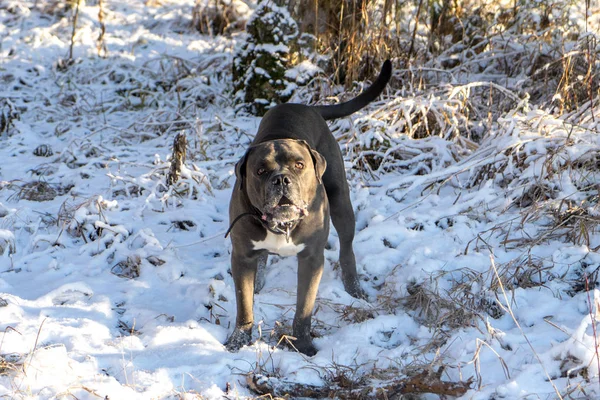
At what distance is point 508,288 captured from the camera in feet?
12.1

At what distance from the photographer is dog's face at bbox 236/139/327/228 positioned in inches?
121

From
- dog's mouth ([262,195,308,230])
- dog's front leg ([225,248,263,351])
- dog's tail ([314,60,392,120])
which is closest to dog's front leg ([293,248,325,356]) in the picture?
dog's front leg ([225,248,263,351])

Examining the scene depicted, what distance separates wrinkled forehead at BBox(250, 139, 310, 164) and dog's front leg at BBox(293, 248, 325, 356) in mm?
525

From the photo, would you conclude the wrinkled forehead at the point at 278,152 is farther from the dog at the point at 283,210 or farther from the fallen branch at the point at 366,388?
the fallen branch at the point at 366,388

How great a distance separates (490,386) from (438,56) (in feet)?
15.6

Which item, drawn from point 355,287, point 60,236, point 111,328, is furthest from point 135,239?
point 355,287

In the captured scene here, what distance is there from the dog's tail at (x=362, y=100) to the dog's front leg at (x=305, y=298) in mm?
1198

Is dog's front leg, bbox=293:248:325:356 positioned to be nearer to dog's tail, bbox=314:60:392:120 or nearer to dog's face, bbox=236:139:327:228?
dog's face, bbox=236:139:327:228

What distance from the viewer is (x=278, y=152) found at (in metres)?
3.20

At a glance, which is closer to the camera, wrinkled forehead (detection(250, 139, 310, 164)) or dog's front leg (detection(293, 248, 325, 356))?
wrinkled forehead (detection(250, 139, 310, 164))

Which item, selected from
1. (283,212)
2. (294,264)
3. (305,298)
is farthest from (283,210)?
(294,264)

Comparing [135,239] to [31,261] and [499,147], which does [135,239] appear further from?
[499,147]

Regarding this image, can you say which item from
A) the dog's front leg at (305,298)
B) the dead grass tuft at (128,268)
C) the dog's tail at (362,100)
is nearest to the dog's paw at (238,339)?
the dog's front leg at (305,298)

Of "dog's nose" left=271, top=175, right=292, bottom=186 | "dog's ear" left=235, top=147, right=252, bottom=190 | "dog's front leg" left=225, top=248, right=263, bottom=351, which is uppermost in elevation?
"dog's nose" left=271, top=175, right=292, bottom=186
